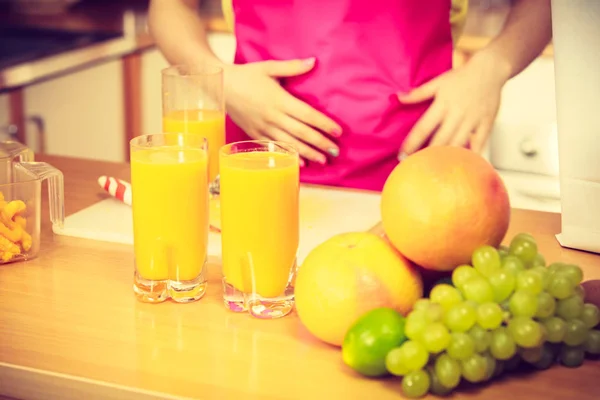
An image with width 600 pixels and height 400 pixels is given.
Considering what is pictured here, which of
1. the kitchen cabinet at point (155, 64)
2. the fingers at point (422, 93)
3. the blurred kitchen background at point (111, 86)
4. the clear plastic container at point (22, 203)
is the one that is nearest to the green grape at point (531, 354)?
the clear plastic container at point (22, 203)

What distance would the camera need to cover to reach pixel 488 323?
755mm

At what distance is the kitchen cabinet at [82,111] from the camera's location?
285 cm

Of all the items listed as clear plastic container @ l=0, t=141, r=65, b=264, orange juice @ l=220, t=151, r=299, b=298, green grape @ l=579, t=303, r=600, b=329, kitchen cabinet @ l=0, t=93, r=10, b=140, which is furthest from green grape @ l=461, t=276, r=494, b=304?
kitchen cabinet @ l=0, t=93, r=10, b=140

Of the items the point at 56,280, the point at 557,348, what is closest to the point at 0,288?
the point at 56,280

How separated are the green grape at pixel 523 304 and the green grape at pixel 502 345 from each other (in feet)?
0.07

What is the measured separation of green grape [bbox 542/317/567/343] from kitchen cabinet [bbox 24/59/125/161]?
7.50 ft

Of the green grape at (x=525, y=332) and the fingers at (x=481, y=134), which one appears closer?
the green grape at (x=525, y=332)

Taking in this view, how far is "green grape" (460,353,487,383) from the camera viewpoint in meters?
0.76

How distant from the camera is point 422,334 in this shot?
0.76m

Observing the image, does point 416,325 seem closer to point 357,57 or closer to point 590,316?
point 590,316

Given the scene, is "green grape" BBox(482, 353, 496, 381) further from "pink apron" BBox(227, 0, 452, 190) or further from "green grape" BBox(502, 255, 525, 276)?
"pink apron" BBox(227, 0, 452, 190)

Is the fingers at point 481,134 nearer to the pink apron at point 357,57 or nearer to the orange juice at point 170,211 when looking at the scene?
the pink apron at point 357,57

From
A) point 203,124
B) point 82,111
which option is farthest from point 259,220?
point 82,111

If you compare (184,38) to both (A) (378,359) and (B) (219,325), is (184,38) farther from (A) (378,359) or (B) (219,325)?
(A) (378,359)
